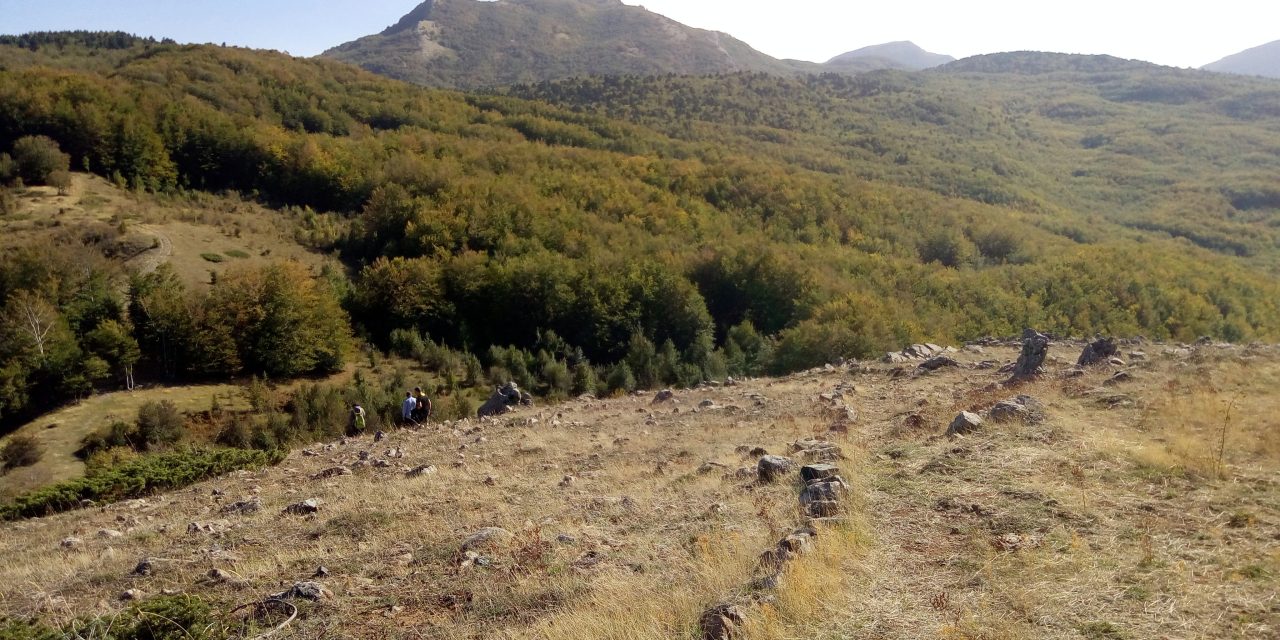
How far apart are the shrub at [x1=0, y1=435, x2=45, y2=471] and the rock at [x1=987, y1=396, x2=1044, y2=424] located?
26.7 metres

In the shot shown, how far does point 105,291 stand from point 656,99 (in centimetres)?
9024

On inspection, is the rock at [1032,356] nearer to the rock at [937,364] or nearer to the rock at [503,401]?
the rock at [937,364]

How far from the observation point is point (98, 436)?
22.3 metres

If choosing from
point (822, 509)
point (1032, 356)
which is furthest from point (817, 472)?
point (1032, 356)

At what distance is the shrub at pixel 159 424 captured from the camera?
72.3ft

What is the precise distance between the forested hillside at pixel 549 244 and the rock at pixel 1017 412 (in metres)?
20.0

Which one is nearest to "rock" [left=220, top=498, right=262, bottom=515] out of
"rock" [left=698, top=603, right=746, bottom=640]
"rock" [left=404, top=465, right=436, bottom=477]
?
"rock" [left=404, top=465, right=436, bottom=477]

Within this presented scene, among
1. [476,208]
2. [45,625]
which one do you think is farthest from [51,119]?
[45,625]

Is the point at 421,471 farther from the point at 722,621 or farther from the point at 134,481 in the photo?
the point at 722,621

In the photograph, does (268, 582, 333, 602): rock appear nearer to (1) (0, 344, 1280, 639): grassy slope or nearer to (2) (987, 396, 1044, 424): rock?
(1) (0, 344, 1280, 639): grassy slope

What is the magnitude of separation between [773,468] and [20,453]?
80.8ft

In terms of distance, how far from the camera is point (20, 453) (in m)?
20.5

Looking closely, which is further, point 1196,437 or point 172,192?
point 172,192

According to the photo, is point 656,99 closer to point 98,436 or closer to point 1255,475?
point 98,436
